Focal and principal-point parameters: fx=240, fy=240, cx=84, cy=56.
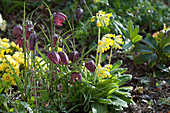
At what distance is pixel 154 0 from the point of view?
14.3ft

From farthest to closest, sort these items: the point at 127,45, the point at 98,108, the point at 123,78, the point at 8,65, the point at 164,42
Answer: the point at 164,42 < the point at 127,45 < the point at 8,65 < the point at 123,78 < the point at 98,108

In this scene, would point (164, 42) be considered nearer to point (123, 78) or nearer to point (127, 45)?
point (127, 45)

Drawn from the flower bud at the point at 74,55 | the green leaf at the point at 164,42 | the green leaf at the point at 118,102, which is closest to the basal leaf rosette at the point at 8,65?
the flower bud at the point at 74,55

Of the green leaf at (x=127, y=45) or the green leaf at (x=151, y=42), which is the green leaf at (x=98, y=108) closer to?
the green leaf at (x=127, y=45)

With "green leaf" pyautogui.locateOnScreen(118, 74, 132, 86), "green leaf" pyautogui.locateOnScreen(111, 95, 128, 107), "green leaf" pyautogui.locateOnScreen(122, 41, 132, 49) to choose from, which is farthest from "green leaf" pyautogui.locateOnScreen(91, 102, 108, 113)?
"green leaf" pyautogui.locateOnScreen(122, 41, 132, 49)

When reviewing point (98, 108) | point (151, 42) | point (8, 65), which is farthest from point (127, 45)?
point (8, 65)

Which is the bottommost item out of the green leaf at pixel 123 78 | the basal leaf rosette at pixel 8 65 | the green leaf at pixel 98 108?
the green leaf at pixel 98 108

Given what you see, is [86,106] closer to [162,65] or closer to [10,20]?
[162,65]

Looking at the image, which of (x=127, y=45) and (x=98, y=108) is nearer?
(x=98, y=108)

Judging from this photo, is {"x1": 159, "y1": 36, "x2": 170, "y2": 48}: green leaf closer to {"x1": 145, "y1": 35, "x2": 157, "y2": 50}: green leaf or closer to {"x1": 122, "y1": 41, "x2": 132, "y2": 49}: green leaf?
{"x1": 145, "y1": 35, "x2": 157, "y2": 50}: green leaf

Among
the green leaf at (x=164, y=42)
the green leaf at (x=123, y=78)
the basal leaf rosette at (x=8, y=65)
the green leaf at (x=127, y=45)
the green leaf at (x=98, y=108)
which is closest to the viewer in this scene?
the green leaf at (x=98, y=108)

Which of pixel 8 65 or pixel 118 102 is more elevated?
pixel 8 65

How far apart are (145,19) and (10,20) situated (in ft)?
7.36

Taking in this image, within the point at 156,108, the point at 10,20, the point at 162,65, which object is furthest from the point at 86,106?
the point at 10,20
